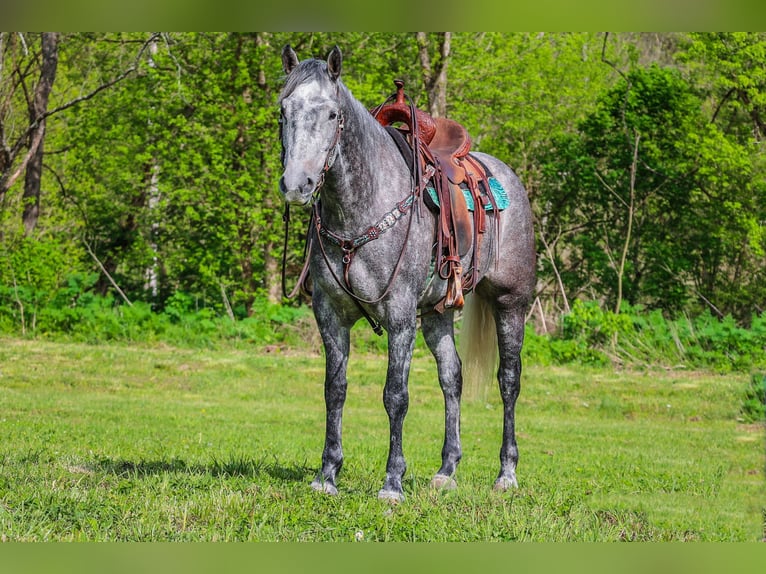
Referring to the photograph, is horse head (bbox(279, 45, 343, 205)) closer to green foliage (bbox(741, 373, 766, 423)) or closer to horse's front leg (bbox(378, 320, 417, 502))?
horse's front leg (bbox(378, 320, 417, 502))

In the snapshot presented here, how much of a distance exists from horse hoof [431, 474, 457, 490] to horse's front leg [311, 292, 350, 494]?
0.76 m

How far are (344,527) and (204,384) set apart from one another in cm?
908

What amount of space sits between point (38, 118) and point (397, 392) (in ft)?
46.5

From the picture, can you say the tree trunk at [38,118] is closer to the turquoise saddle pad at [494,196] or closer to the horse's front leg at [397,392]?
the turquoise saddle pad at [494,196]

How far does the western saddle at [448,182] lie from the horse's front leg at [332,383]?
0.79 m

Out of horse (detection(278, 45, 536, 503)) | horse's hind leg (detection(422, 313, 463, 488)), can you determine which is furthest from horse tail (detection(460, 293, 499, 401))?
horse (detection(278, 45, 536, 503))

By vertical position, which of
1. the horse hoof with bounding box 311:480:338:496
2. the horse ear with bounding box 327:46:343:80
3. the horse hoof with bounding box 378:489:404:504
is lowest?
the horse hoof with bounding box 311:480:338:496

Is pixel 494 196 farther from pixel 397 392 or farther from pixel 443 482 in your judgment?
pixel 443 482

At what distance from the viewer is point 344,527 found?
16.7 feet

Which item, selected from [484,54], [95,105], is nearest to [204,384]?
[95,105]

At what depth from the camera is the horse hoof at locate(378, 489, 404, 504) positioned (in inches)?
225

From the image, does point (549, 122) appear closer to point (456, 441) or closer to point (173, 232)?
point (173, 232)

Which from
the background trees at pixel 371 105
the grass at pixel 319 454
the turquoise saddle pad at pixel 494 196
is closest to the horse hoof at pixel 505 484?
the grass at pixel 319 454

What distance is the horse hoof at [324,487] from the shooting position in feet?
19.5
